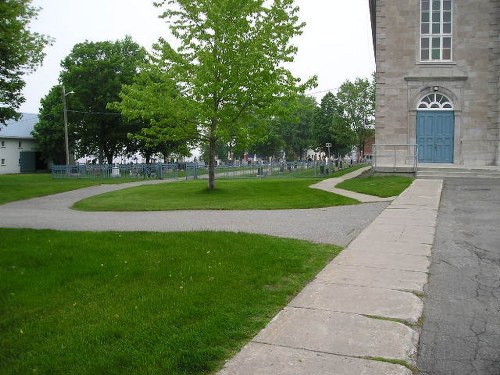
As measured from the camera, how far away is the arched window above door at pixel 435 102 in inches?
975

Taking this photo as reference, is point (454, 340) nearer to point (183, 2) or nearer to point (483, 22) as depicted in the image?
point (183, 2)

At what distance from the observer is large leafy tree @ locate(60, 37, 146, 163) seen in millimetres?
49250

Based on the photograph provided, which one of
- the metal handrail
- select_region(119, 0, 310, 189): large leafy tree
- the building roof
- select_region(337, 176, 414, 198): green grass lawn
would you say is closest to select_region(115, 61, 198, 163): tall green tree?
select_region(119, 0, 310, 189): large leafy tree

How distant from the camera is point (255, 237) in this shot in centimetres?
891

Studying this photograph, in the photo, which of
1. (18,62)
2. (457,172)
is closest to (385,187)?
(457,172)

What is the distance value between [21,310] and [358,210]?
9.89m

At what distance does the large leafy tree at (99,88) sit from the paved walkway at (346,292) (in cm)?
3860

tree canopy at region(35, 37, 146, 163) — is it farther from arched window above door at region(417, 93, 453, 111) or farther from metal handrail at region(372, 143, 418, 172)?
arched window above door at region(417, 93, 453, 111)

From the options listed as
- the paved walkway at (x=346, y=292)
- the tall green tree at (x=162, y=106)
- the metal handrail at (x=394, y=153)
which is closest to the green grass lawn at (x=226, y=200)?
the paved walkway at (x=346, y=292)

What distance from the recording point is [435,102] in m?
24.9

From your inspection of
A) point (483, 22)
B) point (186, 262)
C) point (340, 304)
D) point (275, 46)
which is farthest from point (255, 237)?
point (483, 22)

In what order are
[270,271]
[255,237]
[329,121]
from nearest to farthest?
[270,271], [255,237], [329,121]

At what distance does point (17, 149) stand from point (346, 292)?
215 feet

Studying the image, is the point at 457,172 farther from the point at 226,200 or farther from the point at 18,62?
the point at 18,62
